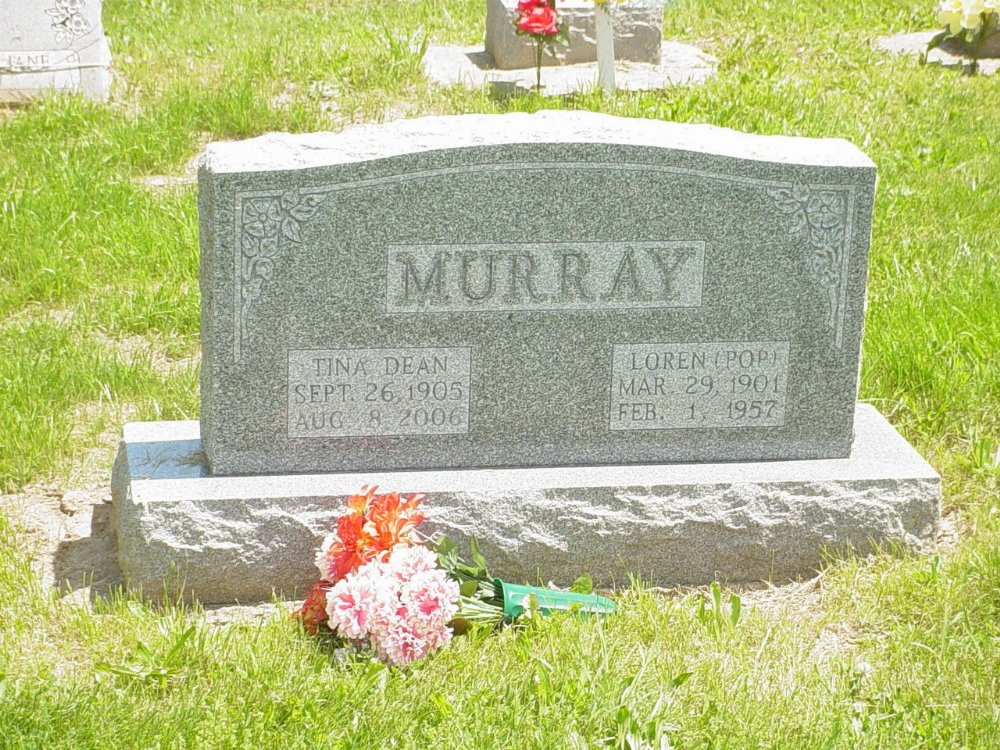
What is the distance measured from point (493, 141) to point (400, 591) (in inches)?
47.6

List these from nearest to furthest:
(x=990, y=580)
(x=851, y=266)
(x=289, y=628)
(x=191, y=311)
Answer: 1. (x=289, y=628)
2. (x=990, y=580)
3. (x=851, y=266)
4. (x=191, y=311)

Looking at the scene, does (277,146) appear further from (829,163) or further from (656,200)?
(829,163)

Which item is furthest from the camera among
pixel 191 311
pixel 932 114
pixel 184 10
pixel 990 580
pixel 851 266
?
pixel 184 10

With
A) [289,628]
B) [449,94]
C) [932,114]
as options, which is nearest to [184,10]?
[449,94]

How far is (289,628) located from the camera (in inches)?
140

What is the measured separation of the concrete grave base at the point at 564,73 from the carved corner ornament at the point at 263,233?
15.3 ft

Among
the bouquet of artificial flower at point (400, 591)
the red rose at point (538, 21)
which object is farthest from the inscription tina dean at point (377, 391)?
the red rose at point (538, 21)

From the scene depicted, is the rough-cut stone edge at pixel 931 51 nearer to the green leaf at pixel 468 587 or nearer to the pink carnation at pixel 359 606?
the green leaf at pixel 468 587

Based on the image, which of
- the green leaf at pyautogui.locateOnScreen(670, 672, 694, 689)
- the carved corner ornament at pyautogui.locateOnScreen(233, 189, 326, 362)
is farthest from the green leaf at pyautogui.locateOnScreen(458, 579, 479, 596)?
the carved corner ornament at pyautogui.locateOnScreen(233, 189, 326, 362)

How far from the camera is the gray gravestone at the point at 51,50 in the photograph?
8227mm

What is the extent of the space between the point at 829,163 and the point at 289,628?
6.33 feet

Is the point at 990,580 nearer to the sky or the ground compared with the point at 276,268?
nearer to the ground

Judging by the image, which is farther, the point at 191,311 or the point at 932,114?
the point at 932,114

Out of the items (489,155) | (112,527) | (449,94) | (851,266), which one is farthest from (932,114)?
(112,527)
